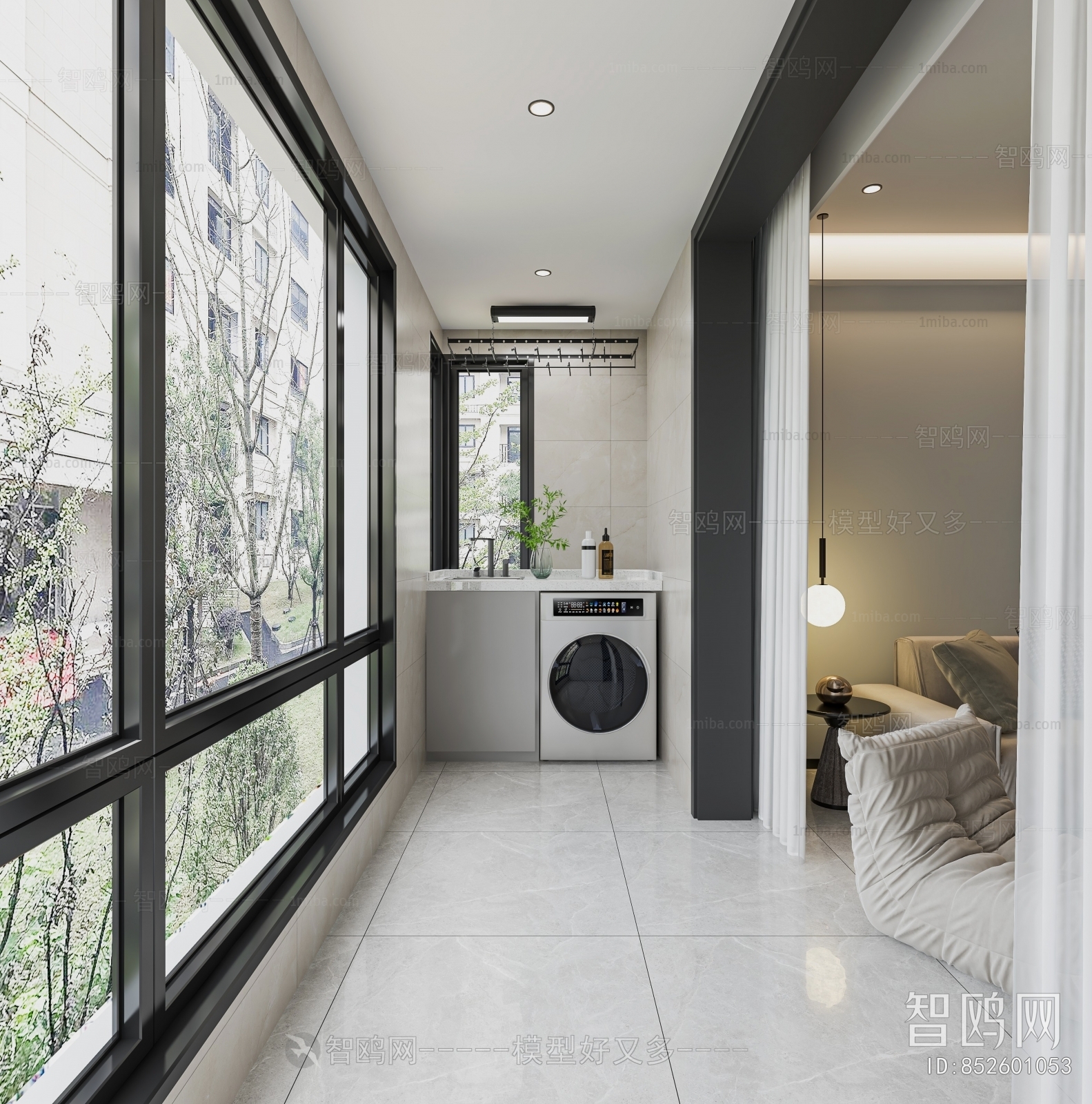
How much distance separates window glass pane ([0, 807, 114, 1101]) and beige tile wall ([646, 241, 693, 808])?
7.75ft

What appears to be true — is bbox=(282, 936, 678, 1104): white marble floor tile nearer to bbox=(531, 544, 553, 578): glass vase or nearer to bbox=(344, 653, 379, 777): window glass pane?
bbox=(344, 653, 379, 777): window glass pane

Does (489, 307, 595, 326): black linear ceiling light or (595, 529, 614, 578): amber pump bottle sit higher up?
(489, 307, 595, 326): black linear ceiling light

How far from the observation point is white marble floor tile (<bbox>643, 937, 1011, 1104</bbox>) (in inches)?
58.7

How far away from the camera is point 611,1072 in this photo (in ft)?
5.06

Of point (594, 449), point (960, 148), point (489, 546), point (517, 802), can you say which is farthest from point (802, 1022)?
point (594, 449)

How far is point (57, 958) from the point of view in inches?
42.9

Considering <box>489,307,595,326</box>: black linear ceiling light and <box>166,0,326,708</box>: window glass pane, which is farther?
<box>489,307,595,326</box>: black linear ceiling light

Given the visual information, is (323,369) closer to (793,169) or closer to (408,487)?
(408,487)

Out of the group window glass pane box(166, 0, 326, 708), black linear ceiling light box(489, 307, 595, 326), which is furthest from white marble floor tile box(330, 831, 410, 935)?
black linear ceiling light box(489, 307, 595, 326)

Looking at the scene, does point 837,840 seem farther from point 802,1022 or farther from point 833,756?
point 802,1022

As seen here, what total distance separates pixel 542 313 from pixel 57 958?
3.68m

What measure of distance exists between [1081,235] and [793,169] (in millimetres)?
1471

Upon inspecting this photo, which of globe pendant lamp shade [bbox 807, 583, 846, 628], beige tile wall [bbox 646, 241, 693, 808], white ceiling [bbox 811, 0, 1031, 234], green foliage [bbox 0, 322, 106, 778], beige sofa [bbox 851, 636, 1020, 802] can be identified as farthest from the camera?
beige sofa [bbox 851, 636, 1020, 802]

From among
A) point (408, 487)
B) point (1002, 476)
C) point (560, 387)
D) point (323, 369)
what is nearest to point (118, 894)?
point (323, 369)
